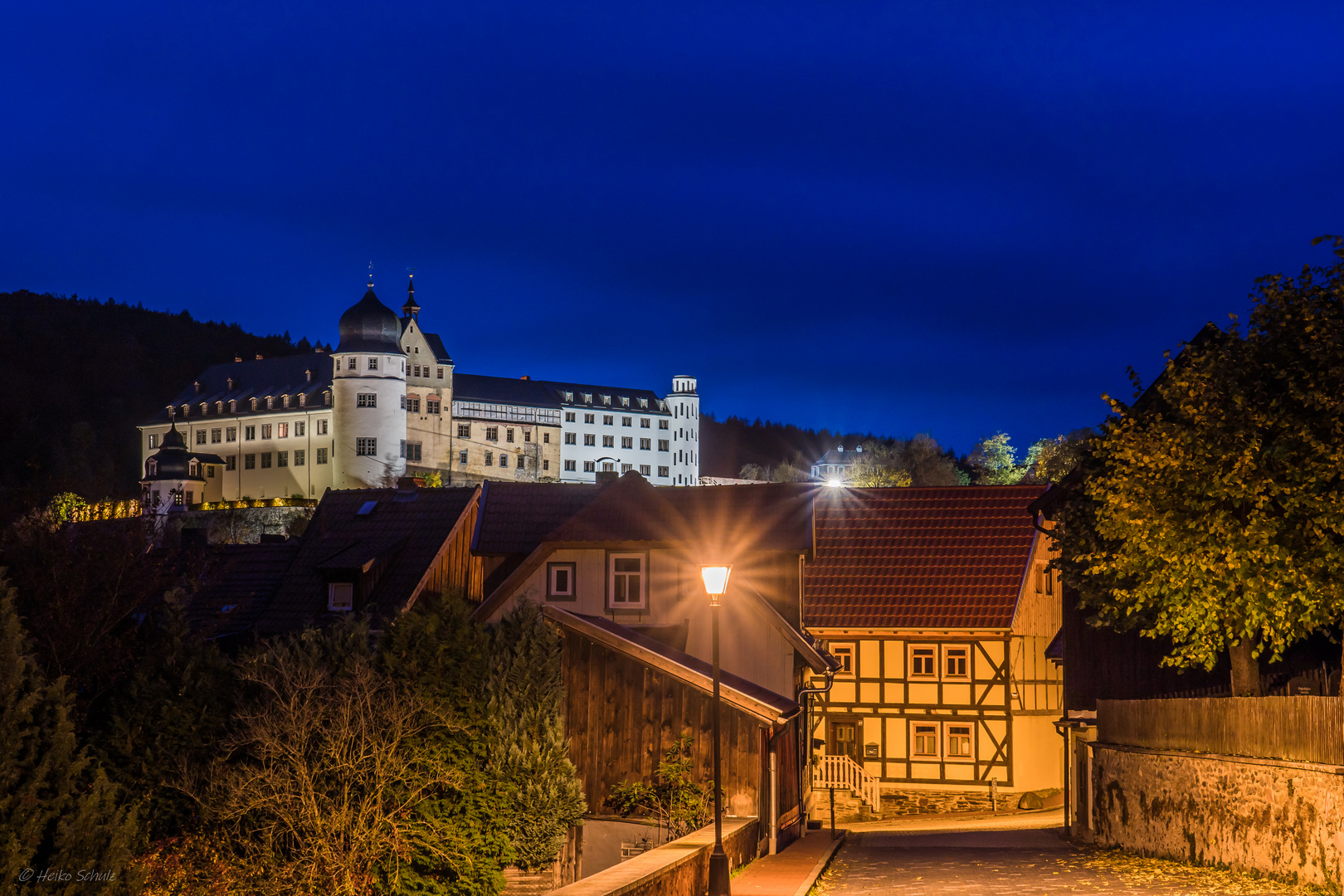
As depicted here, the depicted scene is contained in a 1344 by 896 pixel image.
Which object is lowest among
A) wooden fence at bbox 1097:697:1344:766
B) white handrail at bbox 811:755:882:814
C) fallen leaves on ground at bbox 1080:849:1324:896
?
white handrail at bbox 811:755:882:814

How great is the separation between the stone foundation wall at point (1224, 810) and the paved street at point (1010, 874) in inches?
15.4

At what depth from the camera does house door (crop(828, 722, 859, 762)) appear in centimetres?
3928

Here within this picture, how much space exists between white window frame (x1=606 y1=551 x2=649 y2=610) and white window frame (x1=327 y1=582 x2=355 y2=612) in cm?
1062

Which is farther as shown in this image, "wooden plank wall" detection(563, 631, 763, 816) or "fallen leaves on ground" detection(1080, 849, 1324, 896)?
"wooden plank wall" detection(563, 631, 763, 816)

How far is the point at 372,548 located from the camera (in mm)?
45156

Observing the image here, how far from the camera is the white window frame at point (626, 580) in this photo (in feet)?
117

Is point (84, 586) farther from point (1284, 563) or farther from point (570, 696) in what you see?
point (1284, 563)

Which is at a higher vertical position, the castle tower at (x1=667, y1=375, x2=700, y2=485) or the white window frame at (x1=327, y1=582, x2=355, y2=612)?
the castle tower at (x1=667, y1=375, x2=700, y2=485)

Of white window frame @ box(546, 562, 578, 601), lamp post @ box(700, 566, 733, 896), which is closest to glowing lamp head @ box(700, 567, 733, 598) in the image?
lamp post @ box(700, 566, 733, 896)

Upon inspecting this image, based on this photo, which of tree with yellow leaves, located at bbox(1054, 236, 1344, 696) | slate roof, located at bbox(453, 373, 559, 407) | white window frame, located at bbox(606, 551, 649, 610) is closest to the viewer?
tree with yellow leaves, located at bbox(1054, 236, 1344, 696)

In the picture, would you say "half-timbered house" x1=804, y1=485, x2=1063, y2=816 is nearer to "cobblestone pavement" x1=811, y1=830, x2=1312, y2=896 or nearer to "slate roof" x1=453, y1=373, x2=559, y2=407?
"cobblestone pavement" x1=811, y1=830, x2=1312, y2=896

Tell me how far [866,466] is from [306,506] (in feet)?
177

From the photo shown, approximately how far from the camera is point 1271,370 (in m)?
22.6

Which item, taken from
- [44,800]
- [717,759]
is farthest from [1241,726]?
[44,800]
